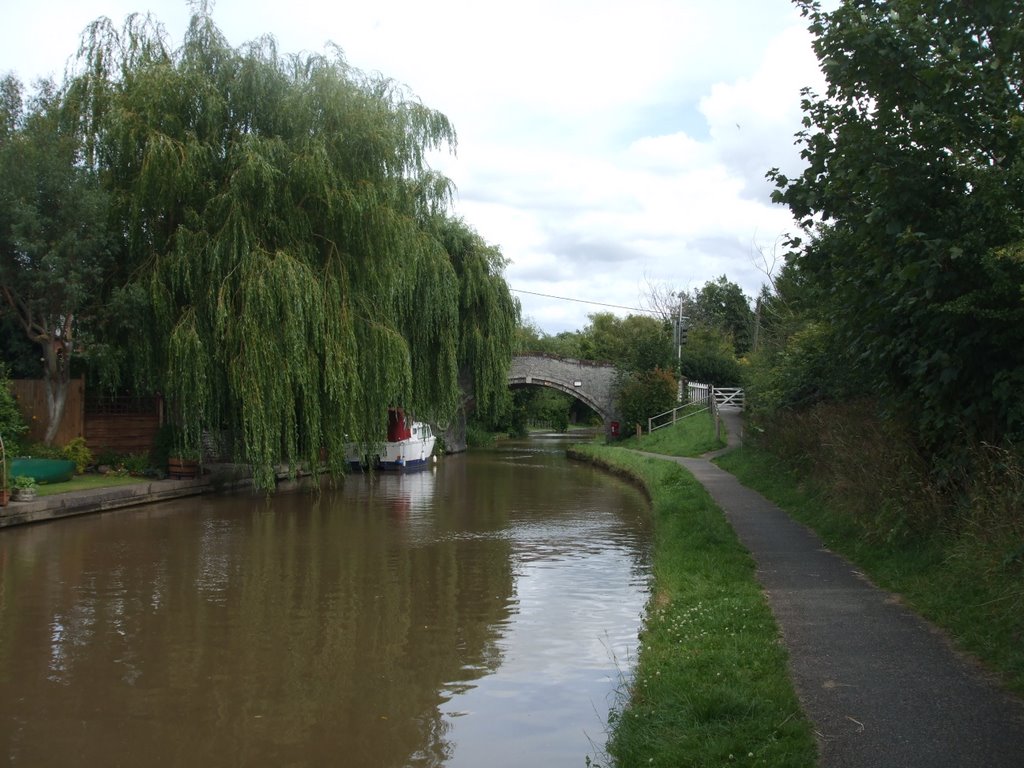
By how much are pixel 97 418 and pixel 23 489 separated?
491 cm

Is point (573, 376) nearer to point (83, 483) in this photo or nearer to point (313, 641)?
point (83, 483)

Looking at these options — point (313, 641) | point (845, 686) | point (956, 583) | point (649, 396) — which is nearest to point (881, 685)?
point (845, 686)

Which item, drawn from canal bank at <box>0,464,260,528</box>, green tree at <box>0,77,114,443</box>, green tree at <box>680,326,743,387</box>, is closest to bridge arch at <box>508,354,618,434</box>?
green tree at <box>680,326,743,387</box>

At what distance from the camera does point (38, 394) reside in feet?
59.1

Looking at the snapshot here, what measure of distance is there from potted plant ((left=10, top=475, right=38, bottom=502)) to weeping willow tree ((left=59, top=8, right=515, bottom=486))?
2787 millimetres

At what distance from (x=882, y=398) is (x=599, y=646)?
428 cm

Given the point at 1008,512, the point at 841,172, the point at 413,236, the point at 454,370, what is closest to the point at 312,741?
the point at 1008,512

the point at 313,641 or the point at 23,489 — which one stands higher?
the point at 23,489

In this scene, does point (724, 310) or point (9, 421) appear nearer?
point (9, 421)

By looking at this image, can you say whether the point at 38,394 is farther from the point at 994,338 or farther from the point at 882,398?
the point at 994,338

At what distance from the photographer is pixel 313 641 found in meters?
7.64

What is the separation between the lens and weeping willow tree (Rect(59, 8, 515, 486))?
1609 centimetres

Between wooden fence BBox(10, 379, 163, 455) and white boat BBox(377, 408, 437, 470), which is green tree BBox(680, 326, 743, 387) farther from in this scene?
wooden fence BBox(10, 379, 163, 455)

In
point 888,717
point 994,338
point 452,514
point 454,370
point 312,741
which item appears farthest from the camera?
point 454,370
